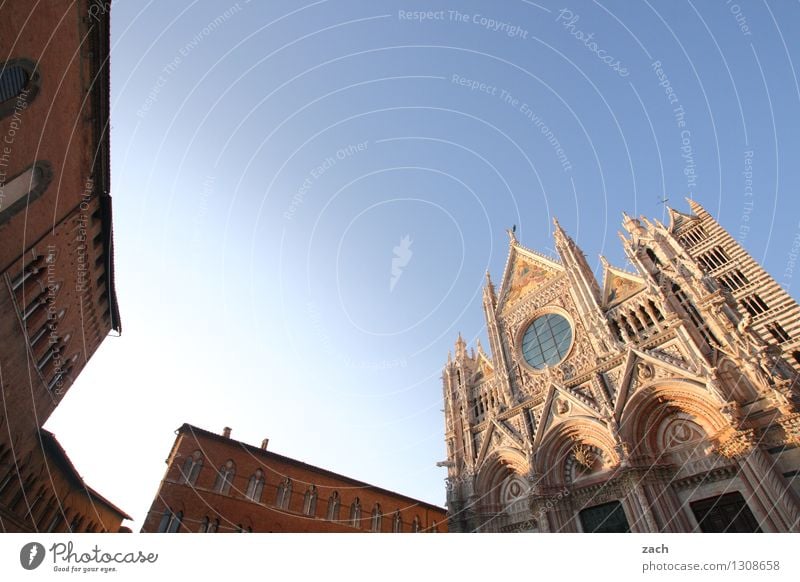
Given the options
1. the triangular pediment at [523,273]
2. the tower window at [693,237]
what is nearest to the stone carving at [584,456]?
the triangular pediment at [523,273]

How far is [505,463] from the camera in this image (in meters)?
21.2

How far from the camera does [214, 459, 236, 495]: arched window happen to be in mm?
20875

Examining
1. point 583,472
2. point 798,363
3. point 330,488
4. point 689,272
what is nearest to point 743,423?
point 798,363

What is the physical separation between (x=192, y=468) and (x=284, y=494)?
19.3 feet

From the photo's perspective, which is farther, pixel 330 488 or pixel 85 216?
pixel 330 488

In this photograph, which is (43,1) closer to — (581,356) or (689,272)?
(581,356)

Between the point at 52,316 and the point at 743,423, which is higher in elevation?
the point at 52,316

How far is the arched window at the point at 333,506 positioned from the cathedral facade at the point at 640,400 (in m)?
8.25

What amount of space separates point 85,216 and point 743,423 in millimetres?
26263

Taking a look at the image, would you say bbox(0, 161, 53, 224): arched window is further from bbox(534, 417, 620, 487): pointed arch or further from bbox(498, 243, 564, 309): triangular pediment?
bbox(498, 243, 564, 309): triangular pediment

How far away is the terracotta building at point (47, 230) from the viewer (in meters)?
10.1

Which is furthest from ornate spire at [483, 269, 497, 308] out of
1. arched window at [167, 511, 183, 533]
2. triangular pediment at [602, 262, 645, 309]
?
arched window at [167, 511, 183, 533]

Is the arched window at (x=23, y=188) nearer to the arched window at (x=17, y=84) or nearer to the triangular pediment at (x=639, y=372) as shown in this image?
the arched window at (x=17, y=84)
